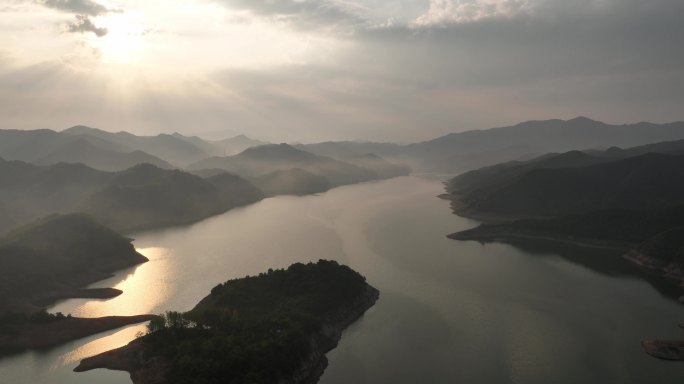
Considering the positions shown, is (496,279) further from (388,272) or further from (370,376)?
(370,376)

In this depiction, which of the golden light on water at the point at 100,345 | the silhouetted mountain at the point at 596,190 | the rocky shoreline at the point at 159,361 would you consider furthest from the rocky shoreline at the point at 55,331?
the silhouetted mountain at the point at 596,190

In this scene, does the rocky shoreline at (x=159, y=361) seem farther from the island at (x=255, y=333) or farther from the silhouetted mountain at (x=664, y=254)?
the silhouetted mountain at (x=664, y=254)

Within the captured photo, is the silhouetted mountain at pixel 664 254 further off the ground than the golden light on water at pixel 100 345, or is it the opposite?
the silhouetted mountain at pixel 664 254

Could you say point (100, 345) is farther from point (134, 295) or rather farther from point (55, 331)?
point (134, 295)

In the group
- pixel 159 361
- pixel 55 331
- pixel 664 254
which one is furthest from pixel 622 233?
pixel 55 331

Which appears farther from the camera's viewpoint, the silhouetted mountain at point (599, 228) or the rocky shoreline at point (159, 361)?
the silhouetted mountain at point (599, 228)

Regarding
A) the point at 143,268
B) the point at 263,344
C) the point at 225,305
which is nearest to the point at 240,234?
the point at 143,268

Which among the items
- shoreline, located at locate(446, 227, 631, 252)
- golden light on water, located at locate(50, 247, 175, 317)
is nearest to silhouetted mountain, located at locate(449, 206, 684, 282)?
shoreline, located at locate(446, 227, 631, 252)
